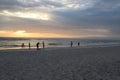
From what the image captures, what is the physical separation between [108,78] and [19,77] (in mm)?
5166

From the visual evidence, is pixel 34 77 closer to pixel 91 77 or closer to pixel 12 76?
pixel 12 76

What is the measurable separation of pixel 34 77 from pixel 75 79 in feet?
8.04

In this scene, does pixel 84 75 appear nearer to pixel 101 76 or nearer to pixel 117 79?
pixel 101 76

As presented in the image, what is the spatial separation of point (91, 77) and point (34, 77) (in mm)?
3348

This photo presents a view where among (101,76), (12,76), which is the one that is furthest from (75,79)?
(12,76)

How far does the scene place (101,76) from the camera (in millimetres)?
11625

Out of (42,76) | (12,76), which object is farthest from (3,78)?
(42,76)

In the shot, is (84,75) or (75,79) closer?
(75,79)

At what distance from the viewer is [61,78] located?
11109 mm

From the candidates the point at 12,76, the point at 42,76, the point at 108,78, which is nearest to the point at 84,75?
the point at 108,78

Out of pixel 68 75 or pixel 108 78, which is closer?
pixel 108 78

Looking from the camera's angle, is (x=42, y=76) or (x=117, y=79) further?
(x=42, y=76)

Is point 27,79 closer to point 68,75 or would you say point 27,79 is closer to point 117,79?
point 68,75

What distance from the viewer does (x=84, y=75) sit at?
1183 centimetres
